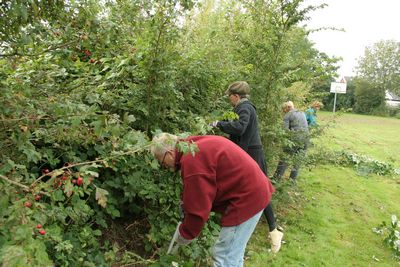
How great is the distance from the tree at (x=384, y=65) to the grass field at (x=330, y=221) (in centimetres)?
4567

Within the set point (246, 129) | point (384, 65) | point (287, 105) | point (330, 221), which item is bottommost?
point (330, 221)

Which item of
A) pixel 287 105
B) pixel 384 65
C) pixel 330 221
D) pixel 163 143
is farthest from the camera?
pixel 384 65

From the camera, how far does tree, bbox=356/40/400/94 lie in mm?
49969

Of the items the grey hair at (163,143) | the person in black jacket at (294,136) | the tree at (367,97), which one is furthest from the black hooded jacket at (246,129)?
the tree at (367,97)

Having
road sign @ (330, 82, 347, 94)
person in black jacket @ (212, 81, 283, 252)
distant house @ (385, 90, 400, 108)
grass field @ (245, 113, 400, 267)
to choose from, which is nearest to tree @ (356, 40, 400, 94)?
distant house @ (385, 90, 400, 108)

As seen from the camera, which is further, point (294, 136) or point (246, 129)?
point (294, 136)

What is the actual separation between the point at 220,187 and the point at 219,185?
19 mm

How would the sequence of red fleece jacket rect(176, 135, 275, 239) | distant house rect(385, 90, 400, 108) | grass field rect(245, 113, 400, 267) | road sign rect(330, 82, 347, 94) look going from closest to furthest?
1. red fleece jacket rect(176, 135, 275, 239)
2. grass field rect(245, 113, 400, 267)
3. road sign rect(330, 82, 347, 94)
4. distant house rect(385, 90, 400, 108)

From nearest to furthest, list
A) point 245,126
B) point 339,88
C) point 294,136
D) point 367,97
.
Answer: point 245,126
point 294,136
point 339,88
point 367,97

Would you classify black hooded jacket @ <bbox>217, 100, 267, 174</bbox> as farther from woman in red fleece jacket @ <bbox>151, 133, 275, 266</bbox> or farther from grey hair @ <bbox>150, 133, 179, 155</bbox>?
grey hair @ <bbox>150, 133, 179, 155</bbox>

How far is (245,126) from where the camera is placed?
4.29 metres

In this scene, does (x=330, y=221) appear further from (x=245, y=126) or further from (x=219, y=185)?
(x=219, y=185)

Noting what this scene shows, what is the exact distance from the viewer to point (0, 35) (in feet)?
6.84

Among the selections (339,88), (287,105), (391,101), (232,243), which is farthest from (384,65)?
(232,243)
